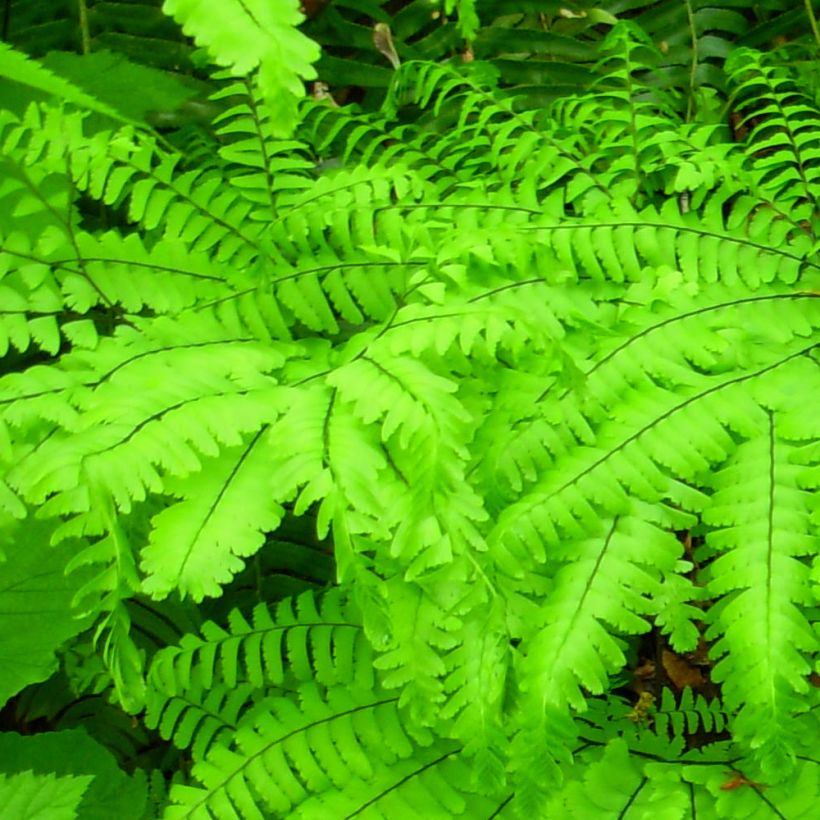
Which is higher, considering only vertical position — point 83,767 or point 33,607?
point 33,607

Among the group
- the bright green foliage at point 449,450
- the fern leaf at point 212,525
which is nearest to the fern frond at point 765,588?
the bright green foliage at point 449,450

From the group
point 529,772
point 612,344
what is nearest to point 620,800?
point 529,772

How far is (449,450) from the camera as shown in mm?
889

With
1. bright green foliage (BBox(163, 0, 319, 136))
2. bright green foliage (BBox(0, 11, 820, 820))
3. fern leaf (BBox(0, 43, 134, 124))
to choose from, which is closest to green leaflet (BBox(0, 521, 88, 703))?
bright green foliage (BBox(0, 11, 820, 820))

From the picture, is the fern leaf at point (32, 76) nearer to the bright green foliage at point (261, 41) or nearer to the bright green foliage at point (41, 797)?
the bright green foliage at point (261, 41)

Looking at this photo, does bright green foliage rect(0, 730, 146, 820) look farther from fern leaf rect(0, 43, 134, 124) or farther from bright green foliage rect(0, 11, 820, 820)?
fern leaf rect(0, 43, 134, 124)

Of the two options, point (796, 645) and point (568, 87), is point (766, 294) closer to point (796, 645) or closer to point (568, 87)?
point (796, 645)

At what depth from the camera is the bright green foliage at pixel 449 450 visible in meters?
0.92

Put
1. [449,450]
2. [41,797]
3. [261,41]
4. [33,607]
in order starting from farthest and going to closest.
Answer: [33,607] < [41,797] < [449,450] < [261,41]

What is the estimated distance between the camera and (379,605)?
0.90m

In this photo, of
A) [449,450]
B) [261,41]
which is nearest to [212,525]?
[449,450]

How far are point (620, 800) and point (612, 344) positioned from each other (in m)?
0.55

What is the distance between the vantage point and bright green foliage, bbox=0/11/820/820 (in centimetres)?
92

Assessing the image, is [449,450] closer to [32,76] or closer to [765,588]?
[765,588]
